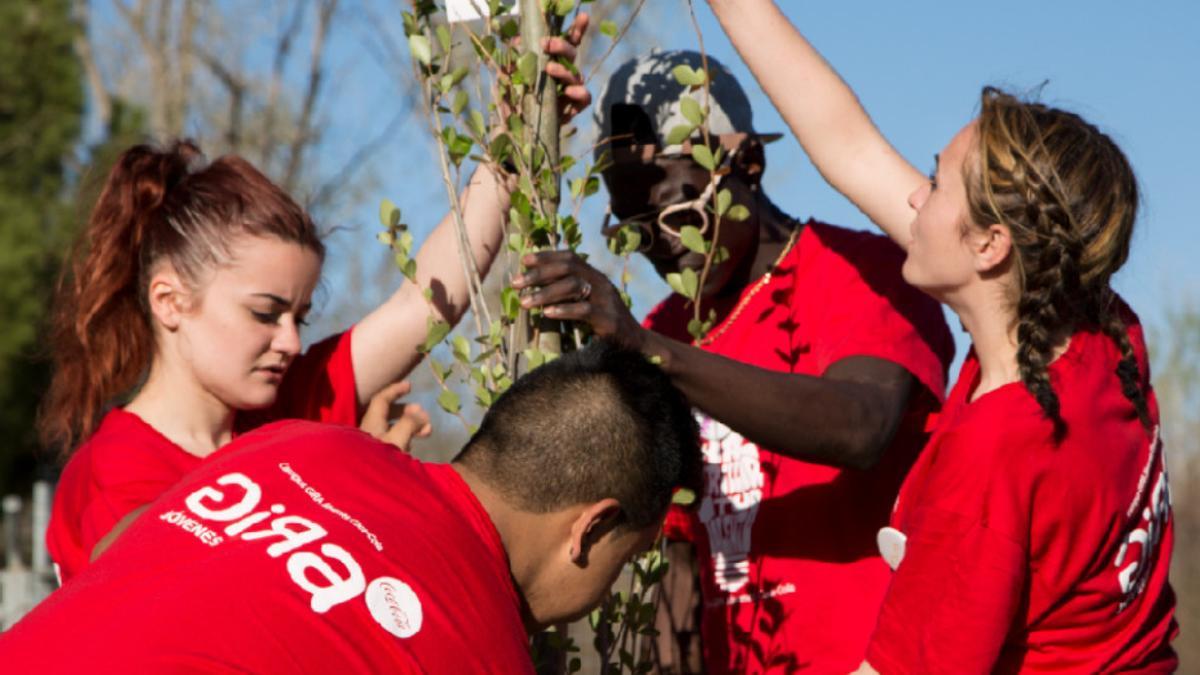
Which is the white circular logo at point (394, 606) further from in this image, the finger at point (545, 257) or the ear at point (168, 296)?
the ear at point (168, 296)

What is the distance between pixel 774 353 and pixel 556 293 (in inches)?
30.2

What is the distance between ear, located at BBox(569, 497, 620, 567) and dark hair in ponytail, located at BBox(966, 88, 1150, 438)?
2.13 ft

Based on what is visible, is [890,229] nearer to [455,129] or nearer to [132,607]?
[455,129]

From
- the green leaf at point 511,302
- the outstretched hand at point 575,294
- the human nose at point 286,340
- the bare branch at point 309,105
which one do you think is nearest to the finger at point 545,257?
the outstretched hand at point 575,294

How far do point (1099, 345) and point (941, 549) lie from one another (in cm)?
42

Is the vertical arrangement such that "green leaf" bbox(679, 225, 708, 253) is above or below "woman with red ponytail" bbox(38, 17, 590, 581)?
above

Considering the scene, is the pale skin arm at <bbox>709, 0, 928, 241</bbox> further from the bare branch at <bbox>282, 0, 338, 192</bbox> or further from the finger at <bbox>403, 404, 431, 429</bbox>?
the bare branch at <bbox>282, 0, 338, 192</bbox>

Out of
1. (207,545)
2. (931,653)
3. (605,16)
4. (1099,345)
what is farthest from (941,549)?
(605,16)

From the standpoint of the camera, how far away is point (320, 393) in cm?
320

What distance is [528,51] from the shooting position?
8.66 ft

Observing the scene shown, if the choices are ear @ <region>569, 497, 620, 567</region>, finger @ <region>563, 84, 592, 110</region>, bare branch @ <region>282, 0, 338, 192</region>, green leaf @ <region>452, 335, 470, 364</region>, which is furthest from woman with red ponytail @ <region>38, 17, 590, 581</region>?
bare branch @ <region>282, 0, 338, 192</region>

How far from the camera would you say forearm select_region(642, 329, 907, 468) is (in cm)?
253

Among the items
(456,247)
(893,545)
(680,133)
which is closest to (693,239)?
(680,133)

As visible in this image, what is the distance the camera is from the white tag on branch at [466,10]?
264 cm
